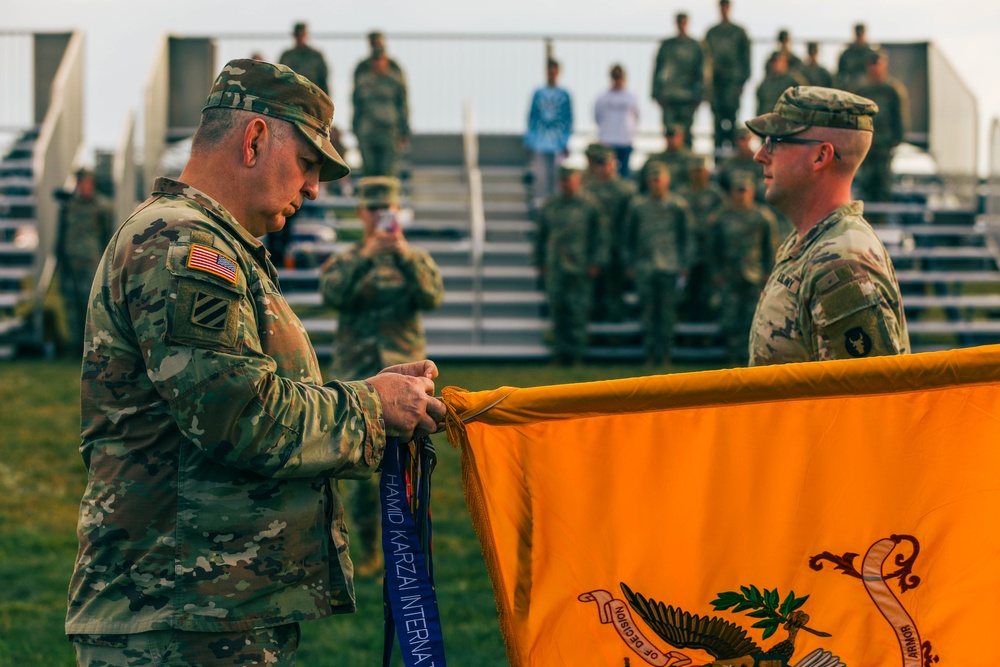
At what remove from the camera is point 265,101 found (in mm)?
2955

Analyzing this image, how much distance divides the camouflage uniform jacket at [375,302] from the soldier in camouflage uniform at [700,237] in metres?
8.66

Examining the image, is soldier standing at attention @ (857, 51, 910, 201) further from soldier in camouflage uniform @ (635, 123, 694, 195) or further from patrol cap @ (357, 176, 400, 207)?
patrol cap @ (357, 176, 400, 207)

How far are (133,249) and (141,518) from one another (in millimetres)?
632

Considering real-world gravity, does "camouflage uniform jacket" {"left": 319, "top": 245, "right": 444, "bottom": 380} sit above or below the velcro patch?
above

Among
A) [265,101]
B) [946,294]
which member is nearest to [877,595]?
[265,101]

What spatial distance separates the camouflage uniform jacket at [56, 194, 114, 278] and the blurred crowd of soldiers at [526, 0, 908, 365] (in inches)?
238

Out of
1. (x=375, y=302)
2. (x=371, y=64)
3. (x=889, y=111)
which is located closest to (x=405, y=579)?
(x=375, y=302)

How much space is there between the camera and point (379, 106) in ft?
54.0

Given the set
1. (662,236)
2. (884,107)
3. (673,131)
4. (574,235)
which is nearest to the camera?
(662,236)

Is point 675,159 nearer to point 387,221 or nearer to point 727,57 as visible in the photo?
point 727,57

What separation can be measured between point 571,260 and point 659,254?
3.61 ft

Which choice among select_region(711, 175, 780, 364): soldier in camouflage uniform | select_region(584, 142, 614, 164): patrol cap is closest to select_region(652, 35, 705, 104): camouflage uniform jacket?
select_region(584, 142, 614, 164): patrol cap

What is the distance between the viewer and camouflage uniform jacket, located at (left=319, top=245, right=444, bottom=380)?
6984mm

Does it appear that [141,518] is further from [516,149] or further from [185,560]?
[516,149]
